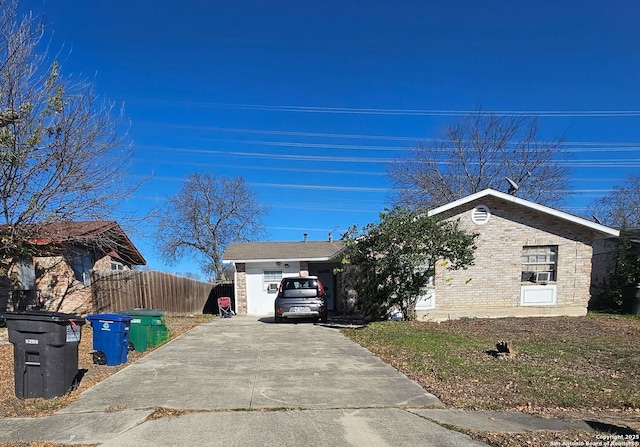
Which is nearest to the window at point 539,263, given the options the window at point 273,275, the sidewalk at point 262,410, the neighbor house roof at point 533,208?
the neighbor house roof at point 533,208

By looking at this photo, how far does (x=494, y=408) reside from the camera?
15.6 feet

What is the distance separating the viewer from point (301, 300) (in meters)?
13.2

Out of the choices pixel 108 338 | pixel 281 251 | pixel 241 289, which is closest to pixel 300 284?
pixel 241 289

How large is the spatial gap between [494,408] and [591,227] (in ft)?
39.2

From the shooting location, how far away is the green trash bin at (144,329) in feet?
27.1

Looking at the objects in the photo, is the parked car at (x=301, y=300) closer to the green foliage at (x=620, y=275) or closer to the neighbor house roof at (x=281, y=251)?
the neighbor house roof at (x=281, y=251)

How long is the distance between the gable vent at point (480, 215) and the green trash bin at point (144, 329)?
35.5ft

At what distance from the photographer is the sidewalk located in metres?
3.88

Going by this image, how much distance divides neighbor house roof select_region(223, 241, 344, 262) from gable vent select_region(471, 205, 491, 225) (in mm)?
5673

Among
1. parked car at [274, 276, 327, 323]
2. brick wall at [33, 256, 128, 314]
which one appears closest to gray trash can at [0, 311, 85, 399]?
parked car at [274, 276, 327, 323]

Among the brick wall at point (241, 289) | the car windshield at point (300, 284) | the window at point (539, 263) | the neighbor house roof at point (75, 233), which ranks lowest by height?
the brick wall at point (241, 289)

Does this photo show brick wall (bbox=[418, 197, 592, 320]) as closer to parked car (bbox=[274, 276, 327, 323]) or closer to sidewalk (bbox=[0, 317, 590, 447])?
parked car (bbox=[274, 276, 327, 323])

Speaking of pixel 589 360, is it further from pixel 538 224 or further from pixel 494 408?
pixel 538 224

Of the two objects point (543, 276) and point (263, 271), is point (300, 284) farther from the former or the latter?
point (543, 276)
